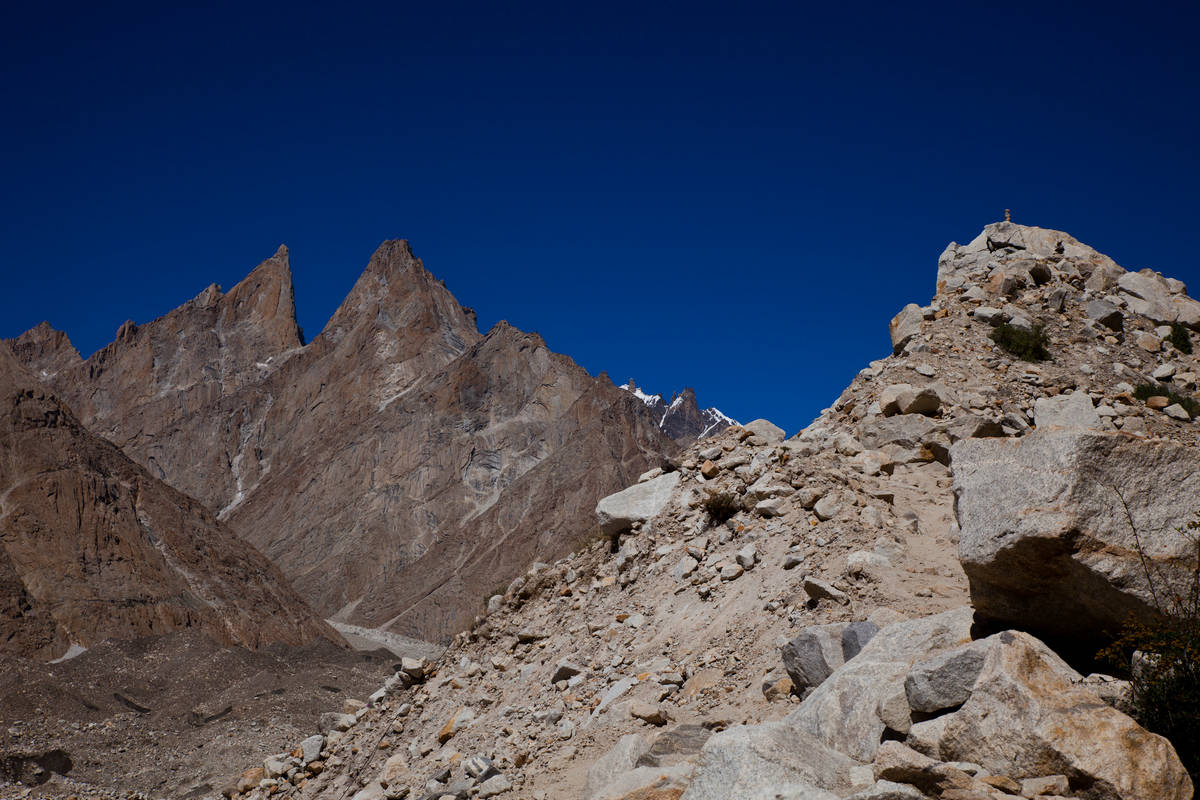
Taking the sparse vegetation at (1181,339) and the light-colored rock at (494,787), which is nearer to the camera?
the light-colored rock at (494,787)

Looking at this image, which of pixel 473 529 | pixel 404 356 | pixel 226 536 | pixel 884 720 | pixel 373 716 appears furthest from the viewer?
pixel 404 356

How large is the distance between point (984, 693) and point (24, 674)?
36.9 m

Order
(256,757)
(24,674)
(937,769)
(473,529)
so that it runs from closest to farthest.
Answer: (937,769) < (256,757) < (24,674) < (473,529)

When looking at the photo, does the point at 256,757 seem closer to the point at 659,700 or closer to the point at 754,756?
the point at 659,700

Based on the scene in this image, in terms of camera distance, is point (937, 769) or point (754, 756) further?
point (754, 756)

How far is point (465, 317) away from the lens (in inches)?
6280

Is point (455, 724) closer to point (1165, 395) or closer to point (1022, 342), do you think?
point (1022, 342)

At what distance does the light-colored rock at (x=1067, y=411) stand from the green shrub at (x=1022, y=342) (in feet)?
4.72

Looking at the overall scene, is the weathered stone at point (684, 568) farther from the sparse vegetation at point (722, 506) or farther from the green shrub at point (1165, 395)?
the green shrub at point (1165, 395)

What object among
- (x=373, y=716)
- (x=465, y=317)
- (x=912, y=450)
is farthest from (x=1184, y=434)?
(x=465, y=317)

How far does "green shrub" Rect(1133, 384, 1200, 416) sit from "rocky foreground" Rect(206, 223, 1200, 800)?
0.12 ft

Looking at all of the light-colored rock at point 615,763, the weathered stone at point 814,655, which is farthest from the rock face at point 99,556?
the weathered stone at point 814,655

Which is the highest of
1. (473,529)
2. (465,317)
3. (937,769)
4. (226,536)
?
(465,317)

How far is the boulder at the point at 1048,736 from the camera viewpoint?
13.5 feet
